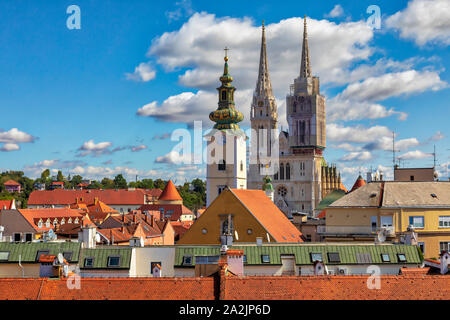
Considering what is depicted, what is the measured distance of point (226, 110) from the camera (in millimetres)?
79438

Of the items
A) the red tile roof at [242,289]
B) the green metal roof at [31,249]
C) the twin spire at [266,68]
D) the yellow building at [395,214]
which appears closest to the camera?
the red tile roof at [242,289]

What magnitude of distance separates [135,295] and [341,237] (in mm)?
22920

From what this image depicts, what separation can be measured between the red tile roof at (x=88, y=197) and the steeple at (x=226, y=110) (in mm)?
80287

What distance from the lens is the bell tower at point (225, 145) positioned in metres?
80.1

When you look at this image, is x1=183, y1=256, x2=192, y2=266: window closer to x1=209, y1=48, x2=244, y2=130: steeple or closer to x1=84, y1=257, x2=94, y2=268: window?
x1=84, y1=257, x2=94, y2=268: window

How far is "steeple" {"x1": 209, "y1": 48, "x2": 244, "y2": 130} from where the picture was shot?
79.8 meters

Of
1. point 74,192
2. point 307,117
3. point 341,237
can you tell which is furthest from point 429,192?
point 74,192

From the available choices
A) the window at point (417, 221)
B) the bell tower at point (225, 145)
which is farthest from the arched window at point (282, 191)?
the window at point (417, 221)

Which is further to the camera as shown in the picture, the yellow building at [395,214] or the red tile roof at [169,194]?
the red tile roof at [169,194]

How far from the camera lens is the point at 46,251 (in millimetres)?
30859

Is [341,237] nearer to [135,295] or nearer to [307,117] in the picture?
[135,295]

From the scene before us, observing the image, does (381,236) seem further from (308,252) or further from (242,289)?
(242,289)

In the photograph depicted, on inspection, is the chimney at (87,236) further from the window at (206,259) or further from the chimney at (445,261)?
the chimney at (445,261)

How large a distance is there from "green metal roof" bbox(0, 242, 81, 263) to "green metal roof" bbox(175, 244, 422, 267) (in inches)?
201
